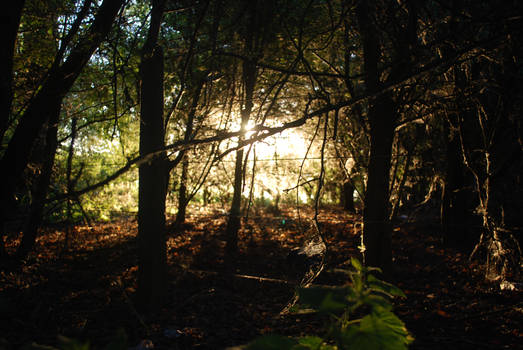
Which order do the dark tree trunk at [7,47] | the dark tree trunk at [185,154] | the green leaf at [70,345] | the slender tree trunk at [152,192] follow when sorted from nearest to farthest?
the green leaf at [70,345] → the dark tree trunk at [7,47] → the dark tree trunk at [185,154] → the slender tree trunk at [152,192]

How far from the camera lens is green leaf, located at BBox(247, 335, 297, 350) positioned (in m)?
0.62

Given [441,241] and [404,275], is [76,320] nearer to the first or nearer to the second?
[404,275]

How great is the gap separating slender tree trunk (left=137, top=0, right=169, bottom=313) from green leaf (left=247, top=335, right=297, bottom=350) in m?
3.67

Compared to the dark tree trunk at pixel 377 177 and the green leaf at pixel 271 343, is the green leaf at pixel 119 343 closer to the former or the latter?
the green leaf at pixel 271 343

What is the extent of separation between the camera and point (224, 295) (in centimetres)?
614

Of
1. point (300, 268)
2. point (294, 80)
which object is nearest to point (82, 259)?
point (300, 268)

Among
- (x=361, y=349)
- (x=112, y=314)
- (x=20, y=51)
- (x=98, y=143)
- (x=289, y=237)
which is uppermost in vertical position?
(x=20, y=51)

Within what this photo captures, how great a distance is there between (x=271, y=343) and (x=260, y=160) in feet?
14.8

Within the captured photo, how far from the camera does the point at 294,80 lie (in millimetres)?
7883

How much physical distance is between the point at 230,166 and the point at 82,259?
15.2 ft

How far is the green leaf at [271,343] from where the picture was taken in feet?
2.05

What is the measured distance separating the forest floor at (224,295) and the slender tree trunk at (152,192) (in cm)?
39

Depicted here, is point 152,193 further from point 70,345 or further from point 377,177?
point 70,345

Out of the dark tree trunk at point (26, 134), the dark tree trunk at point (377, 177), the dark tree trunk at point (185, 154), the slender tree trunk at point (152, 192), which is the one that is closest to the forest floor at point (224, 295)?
the slender tree trunk at point (152, 192)
